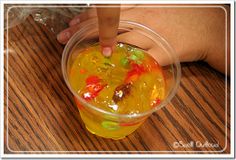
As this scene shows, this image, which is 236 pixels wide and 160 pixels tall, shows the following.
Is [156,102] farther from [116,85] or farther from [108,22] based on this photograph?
[108,22]

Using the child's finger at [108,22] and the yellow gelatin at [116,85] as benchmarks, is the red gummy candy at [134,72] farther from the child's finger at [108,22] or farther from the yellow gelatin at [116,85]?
the child's finger at [108,22]

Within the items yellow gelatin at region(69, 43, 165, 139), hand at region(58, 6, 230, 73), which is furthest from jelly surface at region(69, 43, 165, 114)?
hand at region(58, 6, 230, 73)

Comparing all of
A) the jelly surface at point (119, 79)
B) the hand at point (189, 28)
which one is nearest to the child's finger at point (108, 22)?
the jelly surface at point (119, 79)

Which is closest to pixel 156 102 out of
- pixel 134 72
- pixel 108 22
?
pixel 134 72

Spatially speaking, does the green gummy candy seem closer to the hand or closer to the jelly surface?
the jelly surface

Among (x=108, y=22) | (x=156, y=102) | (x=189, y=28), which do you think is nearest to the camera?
(x=108, y=22)

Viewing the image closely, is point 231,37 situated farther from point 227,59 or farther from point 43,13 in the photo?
point 43,13

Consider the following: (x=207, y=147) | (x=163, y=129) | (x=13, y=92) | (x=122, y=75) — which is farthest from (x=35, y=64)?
(x=207, y=147)
